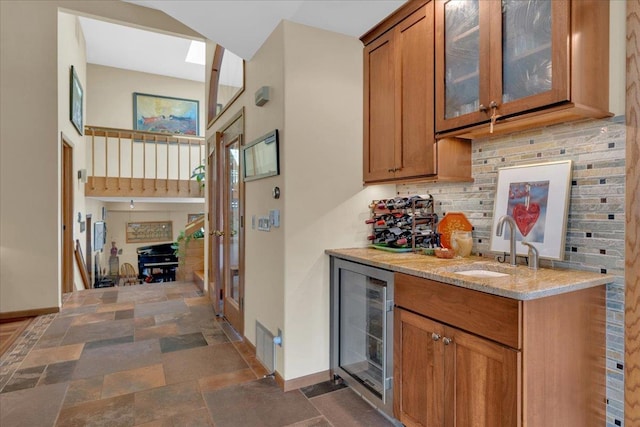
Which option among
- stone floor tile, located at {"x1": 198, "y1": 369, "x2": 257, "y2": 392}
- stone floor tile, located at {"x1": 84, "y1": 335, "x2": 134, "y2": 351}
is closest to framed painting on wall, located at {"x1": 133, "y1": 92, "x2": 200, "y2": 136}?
stone floor tile, located at {"x1": 84, "y1": 335, "x2": 134, "y2": 351}

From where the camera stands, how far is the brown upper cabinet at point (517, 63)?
4.99 feet

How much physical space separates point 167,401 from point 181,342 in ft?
3.38

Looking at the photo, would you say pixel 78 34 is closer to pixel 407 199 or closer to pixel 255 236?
pixel 255 236

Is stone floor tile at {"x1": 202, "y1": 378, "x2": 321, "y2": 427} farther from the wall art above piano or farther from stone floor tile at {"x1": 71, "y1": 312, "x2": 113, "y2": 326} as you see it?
the wall art above piano

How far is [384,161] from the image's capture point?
2.53 m

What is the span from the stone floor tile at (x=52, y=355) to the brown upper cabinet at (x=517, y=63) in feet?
11.1

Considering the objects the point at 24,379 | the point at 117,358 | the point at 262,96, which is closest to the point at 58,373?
the point at 24,379

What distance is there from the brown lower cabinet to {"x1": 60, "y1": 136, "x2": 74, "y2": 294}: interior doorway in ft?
17.1

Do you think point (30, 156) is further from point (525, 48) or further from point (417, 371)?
point (525, 48)

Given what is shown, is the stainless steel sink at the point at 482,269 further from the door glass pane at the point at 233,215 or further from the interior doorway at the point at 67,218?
the interior doorway at the point at 67,218

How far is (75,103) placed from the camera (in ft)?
18.2

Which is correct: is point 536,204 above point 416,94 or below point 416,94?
below

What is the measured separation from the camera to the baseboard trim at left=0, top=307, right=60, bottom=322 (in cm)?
404

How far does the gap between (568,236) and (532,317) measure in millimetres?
650
